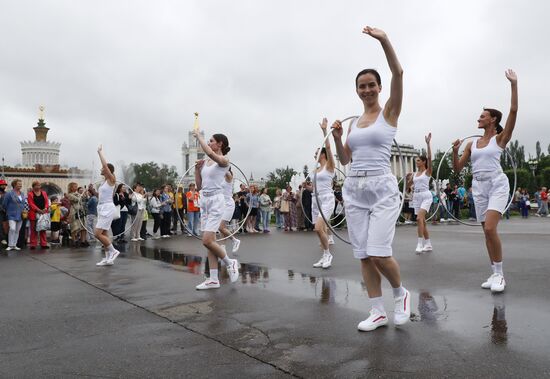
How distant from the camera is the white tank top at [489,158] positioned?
6730mm

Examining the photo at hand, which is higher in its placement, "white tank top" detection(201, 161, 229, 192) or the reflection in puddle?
"white tank top" detection(201, 161, 229, 192)

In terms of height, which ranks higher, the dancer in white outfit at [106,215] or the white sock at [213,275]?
the dancer in white outfit at [106,215]

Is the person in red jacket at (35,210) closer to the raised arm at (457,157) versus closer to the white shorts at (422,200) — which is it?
the white shorts at (422,200)

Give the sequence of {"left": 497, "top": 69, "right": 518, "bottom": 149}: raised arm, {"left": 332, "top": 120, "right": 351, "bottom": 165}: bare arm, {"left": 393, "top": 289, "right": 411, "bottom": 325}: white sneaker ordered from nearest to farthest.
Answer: {"left": 393, "top": 289, "right": 411, "bottom": 325}: white sneaker, {"left": 332, "top": 120, "right": 351, "bottom": 165}: bare arm, {"left": 497, "top": 69, "right": 518, "bottom": 149}: raised arm

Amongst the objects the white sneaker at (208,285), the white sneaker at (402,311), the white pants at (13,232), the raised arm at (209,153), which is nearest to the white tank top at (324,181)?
the raised arm at (209,153)

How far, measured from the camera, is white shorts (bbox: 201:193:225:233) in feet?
24.7

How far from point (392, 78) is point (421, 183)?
7.75 metres

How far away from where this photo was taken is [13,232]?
15.7 meters

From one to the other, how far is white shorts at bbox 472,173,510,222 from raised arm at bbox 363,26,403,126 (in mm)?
2738

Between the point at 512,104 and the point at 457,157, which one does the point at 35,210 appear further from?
the point at 512,104

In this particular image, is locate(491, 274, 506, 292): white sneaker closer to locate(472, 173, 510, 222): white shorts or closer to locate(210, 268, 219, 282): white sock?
locate(472, 173, 510, 222): white shorts

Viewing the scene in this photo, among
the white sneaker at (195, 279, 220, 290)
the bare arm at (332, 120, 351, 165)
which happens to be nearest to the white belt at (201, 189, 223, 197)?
the white sneaker at (195, 279, 220, 290)

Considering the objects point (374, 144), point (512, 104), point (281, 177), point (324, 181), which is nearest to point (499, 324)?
point (374, 144)

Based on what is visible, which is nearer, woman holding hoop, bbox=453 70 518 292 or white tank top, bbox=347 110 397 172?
white tank top, bbox=347 110 397 172
